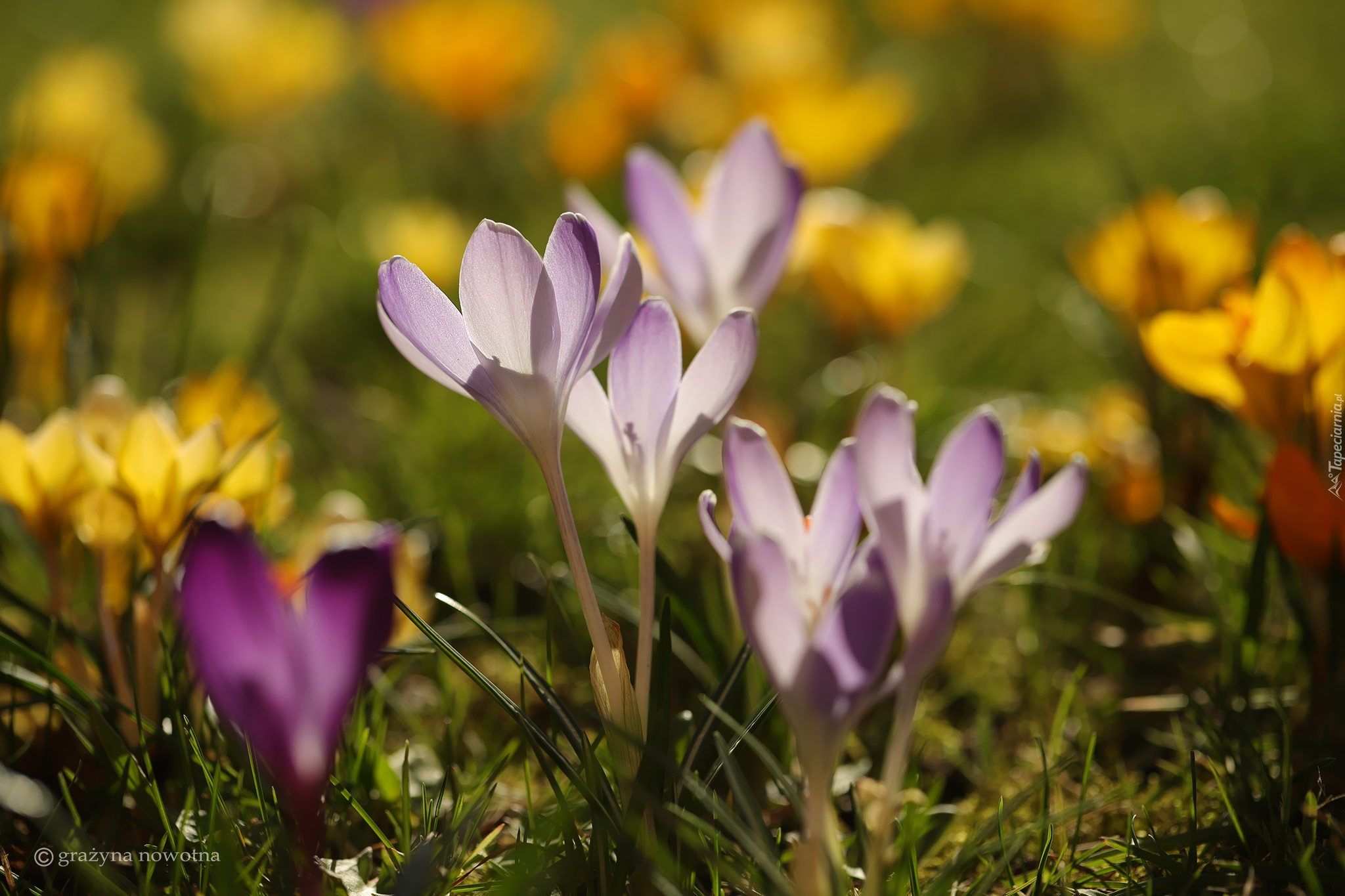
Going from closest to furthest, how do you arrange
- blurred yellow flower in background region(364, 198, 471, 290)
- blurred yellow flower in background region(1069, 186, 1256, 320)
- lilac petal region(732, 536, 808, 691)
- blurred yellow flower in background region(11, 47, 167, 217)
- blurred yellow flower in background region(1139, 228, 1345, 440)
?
1. lilac petal region(732, 536, 808, 691)
2. blurred yellow flower in background region(1139, 228, 1345, 440)
3. blurred yellow flower in background region(1069, 186, 1256, 320)
4. blurred yellow flower in background region(364, 198, 471, 290)
5. blurred yellow flower in background region(11, 47, 167, 217)

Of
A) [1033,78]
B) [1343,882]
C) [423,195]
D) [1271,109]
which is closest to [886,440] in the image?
[1343,882]

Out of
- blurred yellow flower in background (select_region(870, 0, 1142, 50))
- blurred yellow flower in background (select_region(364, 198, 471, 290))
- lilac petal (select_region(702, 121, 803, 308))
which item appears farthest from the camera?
blurred yellow flower in background (select_region(870, 0, 1142, 50))

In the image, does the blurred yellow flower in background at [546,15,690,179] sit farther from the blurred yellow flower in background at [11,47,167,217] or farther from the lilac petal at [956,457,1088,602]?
the lilac petal at [956,457,1088,602]

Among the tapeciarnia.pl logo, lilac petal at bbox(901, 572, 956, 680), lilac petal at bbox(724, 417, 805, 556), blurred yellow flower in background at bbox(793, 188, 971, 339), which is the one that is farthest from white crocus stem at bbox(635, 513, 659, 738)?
blurred yellow flower in background at bbox(793, 188, 971, 339)

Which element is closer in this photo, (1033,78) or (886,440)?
(886,440)

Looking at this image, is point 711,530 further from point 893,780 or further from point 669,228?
point 669,228

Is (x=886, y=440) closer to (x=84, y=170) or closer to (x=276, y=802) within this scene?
(x=276, y=802)
